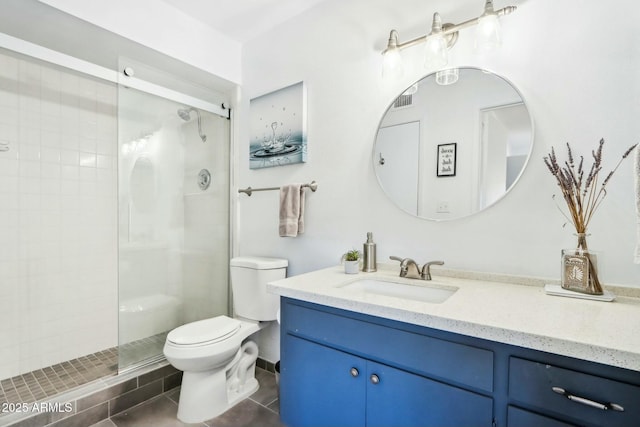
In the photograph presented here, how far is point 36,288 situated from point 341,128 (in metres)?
2.36

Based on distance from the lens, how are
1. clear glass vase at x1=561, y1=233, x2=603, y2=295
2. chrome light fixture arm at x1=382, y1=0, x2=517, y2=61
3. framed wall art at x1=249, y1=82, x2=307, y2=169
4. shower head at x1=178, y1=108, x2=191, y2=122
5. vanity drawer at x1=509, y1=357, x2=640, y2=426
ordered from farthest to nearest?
shower head at x1=178, y1=108, x2=191, y2=122 < framed wall art at x1=249, y1=82, x2=307, y2=169 < chrome light fixture arm at x1=382, y1=0, x2=517, y2=61 < clear glass vase at x1=561, y1=233, x2=603, y2=295 < vanity drawer at x1=509, y1=357, x2=640, y2=426

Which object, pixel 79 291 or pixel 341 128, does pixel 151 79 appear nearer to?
pixel 341 128

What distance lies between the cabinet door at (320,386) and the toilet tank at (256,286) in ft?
2.24

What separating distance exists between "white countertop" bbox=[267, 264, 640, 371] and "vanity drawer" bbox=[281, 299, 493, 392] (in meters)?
0.05

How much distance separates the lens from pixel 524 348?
2.57 feet

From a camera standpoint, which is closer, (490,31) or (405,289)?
(490,31)

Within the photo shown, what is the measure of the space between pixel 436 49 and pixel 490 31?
215 millimetres

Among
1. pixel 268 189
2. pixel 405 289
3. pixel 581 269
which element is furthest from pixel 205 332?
pixel 581 269

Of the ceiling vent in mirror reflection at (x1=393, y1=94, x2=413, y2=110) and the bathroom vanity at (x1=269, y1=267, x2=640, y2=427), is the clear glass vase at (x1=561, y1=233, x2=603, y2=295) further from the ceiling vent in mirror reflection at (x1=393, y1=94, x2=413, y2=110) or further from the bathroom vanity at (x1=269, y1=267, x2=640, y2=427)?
the ceiling vent in mirror reflection at (x1=393, y1=94, x2=413, y2=110)

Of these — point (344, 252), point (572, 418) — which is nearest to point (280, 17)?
point (344, 252)

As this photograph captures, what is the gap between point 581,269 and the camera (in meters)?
1.06

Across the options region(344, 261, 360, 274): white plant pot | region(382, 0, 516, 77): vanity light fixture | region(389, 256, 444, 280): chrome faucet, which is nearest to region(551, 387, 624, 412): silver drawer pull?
region(389, 256, 444, 280): chrome faucet

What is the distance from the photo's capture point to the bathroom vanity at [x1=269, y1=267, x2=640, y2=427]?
0.71 metres

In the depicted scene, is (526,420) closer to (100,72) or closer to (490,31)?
(490,31)
